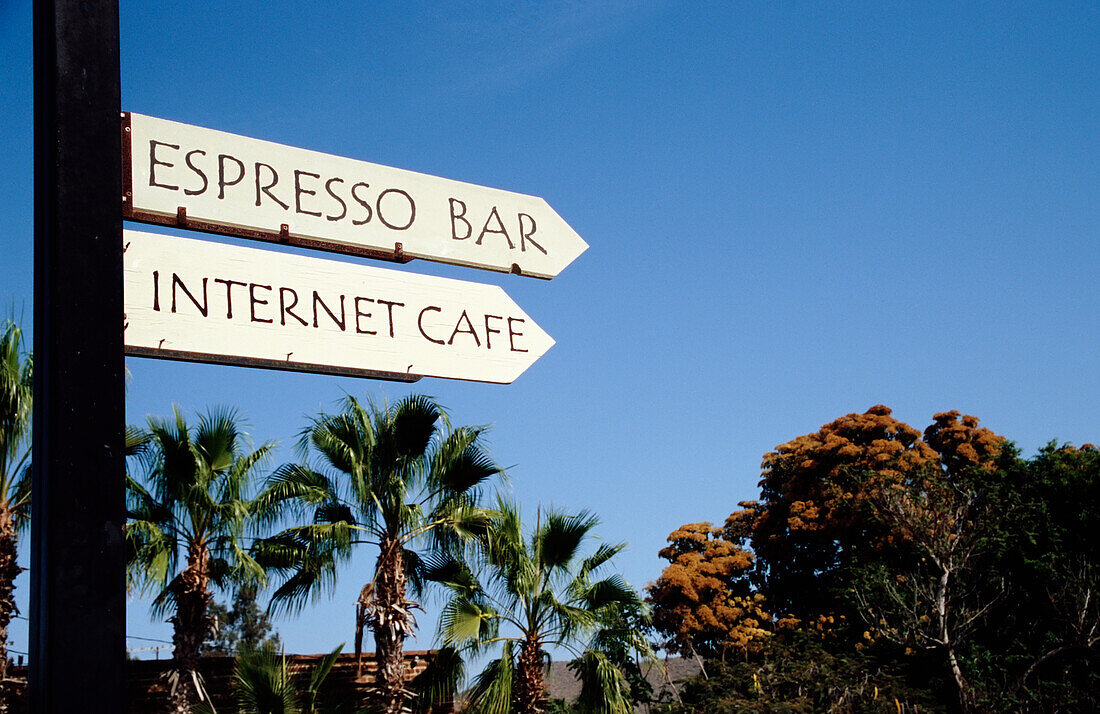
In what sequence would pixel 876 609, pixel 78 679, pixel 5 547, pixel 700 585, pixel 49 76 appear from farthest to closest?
pixel 700 585 < pixel 876 609 < pixel 5 547 < pixel 49 76 < pixel 78 679

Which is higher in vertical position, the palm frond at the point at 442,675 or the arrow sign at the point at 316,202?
the arrow sign at the point at 316,202

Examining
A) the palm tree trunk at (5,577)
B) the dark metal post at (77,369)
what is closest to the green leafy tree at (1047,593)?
the palm tree trunk at (5,577)

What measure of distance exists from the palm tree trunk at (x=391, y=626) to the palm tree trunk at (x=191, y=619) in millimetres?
2431

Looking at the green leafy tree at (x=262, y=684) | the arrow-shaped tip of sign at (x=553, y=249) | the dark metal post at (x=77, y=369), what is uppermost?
the arrow-shaped tip of sign at (x=553, y=249)

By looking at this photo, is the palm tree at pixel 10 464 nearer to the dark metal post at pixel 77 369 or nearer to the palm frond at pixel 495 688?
the palm frond at pixel 495 688

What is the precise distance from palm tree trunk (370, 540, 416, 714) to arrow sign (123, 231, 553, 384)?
11.4 metres

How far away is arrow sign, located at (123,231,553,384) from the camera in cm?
229

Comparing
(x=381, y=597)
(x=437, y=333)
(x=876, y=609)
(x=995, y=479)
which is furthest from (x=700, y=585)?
(x=437, y=333)

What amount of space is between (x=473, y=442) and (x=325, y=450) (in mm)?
1912

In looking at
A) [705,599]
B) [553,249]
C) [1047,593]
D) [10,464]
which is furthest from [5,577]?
[1047,593]

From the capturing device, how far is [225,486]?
14.2m

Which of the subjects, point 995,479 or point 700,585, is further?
point 700,585

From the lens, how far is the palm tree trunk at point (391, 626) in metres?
13.3

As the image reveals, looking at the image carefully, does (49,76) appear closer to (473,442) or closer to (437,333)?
(437,333)
